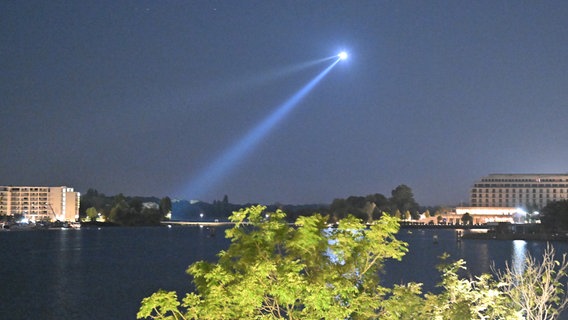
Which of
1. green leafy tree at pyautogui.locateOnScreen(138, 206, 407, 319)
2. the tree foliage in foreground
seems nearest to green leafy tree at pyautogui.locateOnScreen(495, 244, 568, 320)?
the tree foliage in foreground

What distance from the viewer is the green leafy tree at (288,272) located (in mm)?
8602

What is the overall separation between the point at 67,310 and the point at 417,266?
36.2 metres

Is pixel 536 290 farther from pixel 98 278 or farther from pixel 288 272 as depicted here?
pixel 98 278

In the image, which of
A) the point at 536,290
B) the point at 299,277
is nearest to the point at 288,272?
the point at 299,277

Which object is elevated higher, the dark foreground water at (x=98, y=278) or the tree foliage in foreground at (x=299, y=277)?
the tree foliage in foreground at (x=299, y=277)

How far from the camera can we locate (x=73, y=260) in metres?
77.8

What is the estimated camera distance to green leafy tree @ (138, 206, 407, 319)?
8602 mm

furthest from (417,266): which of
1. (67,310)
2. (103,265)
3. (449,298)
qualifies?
(449,298)

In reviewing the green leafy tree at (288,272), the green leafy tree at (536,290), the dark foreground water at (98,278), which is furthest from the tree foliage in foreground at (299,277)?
the dark foreground water at (98,278)

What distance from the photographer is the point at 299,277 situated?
28.2ft

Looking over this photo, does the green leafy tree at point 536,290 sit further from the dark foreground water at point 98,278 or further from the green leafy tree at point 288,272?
the dark foreground water at point 98,278

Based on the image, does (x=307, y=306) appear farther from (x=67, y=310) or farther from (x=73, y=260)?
(x=73, y=260)

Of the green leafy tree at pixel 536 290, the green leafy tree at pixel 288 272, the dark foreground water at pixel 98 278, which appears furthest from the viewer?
the dark foreground water at pixel 98 278

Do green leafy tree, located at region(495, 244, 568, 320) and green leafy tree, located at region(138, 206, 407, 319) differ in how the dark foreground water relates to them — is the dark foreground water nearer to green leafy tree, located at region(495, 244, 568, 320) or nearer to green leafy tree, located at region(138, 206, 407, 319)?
green leafy tree, located at region(495, 244, 568, 320)
